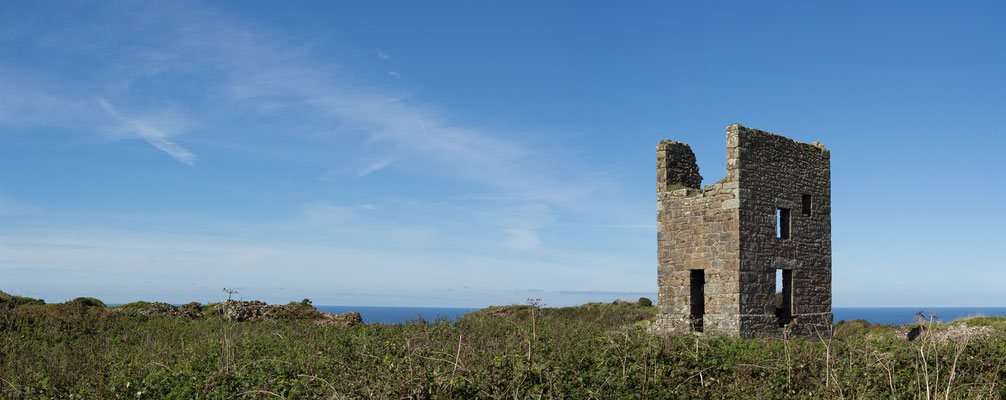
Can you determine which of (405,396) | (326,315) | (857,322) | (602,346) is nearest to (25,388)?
(405,396)

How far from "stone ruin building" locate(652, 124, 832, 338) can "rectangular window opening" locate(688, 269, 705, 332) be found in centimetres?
3


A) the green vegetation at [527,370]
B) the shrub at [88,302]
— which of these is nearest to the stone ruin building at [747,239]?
the green vegetation at [527,370]

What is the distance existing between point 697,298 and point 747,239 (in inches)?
89.0

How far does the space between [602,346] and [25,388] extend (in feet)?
25.5

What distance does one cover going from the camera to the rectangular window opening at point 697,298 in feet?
63.4

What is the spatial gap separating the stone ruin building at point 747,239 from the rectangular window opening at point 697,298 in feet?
0.09

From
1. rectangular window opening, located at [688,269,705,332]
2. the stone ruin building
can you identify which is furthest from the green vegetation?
rectangular window opening, located at [688,269,705,332]

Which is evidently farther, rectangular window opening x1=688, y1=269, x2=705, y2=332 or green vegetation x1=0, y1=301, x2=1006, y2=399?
rectangular window opening x1=688, y1=269, x2=705, y2=332

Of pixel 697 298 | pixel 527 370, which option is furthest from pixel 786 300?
pixel 527 370

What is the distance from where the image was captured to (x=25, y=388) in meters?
9.13

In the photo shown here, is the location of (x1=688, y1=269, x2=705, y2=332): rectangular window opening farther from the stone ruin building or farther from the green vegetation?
the green vegetation

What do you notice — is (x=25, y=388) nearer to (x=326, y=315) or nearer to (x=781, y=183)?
(x=326, y=315)

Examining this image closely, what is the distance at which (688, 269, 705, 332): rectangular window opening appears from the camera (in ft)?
63.4

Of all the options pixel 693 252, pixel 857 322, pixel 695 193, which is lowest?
pixel 857 322
